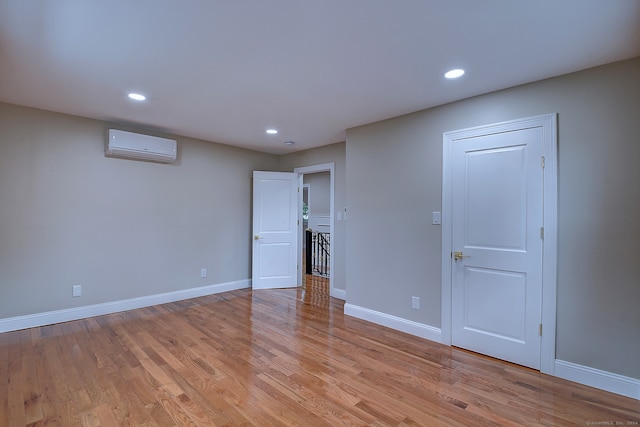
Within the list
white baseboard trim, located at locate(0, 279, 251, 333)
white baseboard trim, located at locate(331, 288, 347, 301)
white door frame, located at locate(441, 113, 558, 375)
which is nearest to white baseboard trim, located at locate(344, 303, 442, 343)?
white baseboard trim, located at locate(331, 288, 347, 301)

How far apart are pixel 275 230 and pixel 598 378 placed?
14.0ft

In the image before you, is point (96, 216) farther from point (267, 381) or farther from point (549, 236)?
point (549, 236)

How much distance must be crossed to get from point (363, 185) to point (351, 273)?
1.14 metres

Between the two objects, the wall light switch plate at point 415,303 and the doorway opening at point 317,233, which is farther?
the doorway opening at point 317,233

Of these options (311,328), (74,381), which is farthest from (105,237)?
(311,328)

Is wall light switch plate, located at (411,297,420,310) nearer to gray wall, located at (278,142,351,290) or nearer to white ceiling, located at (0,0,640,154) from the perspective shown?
gray wall, located at (278,142,351,290)

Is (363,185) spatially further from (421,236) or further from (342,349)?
(342,349)

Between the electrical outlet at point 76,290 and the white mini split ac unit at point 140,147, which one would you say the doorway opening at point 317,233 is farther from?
the electrical outlet at point 76,290

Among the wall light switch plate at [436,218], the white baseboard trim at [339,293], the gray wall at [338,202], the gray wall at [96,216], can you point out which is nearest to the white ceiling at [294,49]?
the gray wall at [96,216]

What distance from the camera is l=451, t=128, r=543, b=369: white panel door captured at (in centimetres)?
252

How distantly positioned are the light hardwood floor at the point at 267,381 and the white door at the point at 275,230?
5.62 ft

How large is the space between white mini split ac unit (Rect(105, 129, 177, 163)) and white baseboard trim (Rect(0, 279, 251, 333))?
190 centimetres

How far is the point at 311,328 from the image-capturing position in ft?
11.0

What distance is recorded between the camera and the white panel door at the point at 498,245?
2.52 metres
